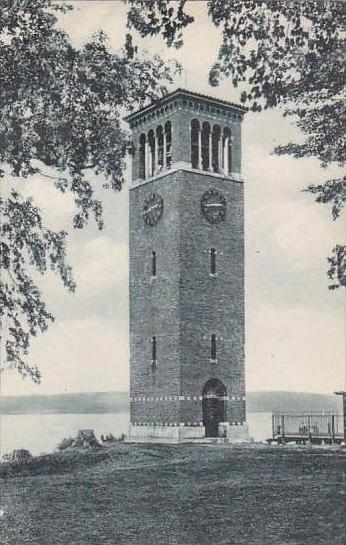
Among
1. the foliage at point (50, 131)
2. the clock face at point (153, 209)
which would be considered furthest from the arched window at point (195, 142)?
the foliage at point (50, 131)

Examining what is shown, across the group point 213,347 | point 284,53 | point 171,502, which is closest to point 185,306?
point 213,347

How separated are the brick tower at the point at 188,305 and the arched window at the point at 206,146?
3 centimetres

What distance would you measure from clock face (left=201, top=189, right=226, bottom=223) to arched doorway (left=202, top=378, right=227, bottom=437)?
3.47m

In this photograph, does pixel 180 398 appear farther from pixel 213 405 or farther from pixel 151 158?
pixel 151 158

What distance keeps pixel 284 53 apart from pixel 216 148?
7.88 meters

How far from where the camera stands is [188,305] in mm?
17328

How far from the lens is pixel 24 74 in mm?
7480

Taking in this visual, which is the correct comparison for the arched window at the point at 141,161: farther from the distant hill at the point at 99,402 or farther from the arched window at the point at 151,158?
the distant hill at the point at 99,402

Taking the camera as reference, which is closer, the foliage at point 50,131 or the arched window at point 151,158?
the foliage at point 50,131

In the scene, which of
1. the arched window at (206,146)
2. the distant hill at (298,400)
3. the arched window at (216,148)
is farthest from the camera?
the arched window at (206,146)

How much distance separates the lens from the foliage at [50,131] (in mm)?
7453

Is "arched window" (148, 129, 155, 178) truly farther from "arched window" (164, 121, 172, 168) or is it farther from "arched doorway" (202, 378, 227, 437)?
"arched doorway" (202, 378, 227, 437)

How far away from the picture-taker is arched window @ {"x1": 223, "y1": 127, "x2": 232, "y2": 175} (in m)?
15.5

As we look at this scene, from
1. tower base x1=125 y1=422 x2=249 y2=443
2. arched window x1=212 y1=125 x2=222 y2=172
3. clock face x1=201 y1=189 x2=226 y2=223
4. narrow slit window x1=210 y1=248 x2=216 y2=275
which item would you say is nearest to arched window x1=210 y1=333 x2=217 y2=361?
narrow slit window x1=210 y1=248 x2=216 y2=275
